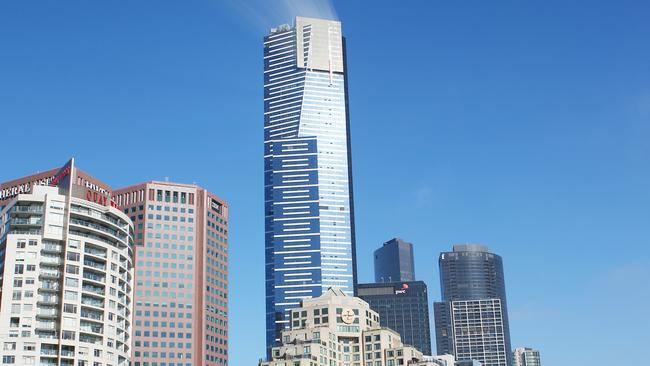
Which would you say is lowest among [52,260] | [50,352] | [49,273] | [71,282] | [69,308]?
[50,352]

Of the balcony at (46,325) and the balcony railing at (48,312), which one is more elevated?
the balcony railing at (48,312)

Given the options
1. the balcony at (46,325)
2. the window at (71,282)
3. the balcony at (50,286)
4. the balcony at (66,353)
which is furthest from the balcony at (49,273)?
the balcony at (66,353)

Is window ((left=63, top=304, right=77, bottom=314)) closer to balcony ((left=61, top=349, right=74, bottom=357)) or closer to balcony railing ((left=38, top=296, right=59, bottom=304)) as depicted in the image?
balcony railing ((left=38, top=296, right=59, bottom=304))

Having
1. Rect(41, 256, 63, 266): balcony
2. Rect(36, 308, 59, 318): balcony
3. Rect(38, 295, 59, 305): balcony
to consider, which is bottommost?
Rect(36, 308, 59, 318): balcony

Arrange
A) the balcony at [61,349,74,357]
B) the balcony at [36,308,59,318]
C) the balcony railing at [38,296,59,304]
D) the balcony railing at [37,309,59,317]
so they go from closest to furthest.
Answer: the balcony at [61,349,74,357] → the balcony at [36,308,59,318] → the balcony railing at [37,309,59,317] → the balcony railing at [38,296,59,304]

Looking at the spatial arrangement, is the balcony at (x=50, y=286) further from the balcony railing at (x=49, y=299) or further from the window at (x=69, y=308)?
the window at (x=69, y=308)

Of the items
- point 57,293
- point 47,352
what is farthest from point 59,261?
point 47,352

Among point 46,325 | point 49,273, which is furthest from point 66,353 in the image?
point 49,273

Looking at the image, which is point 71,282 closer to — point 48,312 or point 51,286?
point 51,286

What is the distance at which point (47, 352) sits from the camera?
190m

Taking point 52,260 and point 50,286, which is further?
point 52,260

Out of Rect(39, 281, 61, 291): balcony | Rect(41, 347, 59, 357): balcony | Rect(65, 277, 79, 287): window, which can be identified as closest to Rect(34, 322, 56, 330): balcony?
Rect(41, 347, 59, 357): balcony

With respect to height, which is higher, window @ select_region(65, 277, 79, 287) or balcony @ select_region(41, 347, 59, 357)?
window @ select_region(65, 277, 79, 287)

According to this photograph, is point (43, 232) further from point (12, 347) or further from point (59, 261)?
point (12, 347)
